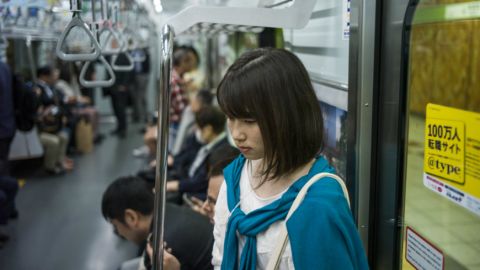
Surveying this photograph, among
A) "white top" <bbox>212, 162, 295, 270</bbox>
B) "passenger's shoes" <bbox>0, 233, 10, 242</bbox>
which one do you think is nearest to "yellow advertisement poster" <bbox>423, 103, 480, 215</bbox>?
"white top" <bbox>212, 162, 295, 270</bbox>

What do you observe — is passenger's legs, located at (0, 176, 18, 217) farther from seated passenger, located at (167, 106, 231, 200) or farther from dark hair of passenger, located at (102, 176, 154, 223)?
dark hair of passenger, located at (102, 176, 154, 223)

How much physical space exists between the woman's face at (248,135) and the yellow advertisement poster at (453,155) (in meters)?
0.48

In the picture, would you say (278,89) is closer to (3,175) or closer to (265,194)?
(265,194)

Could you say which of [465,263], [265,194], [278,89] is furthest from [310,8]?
[465,263]

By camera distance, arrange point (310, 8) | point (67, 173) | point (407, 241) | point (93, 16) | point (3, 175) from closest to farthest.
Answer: point (407, 241), point (310, 8), point (93, 16), point (3, 175), point (67, 173)

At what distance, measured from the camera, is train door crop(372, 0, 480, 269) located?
1.19m

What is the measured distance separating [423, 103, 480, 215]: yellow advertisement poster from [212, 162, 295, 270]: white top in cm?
43

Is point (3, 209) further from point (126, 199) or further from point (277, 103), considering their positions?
point (277, 103)

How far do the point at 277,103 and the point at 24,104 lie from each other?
477cm

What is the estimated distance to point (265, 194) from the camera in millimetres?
1264

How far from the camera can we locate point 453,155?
1224mm

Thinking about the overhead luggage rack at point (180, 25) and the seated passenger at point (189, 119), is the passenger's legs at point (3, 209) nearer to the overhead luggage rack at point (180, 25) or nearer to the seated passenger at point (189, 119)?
the seated passenger at point (189, 119)

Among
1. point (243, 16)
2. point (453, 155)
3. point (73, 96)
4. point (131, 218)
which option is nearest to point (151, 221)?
point (131, 218)

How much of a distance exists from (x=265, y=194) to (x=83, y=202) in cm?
457
